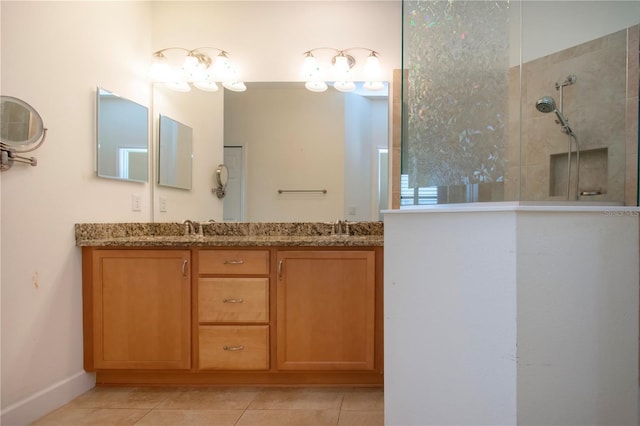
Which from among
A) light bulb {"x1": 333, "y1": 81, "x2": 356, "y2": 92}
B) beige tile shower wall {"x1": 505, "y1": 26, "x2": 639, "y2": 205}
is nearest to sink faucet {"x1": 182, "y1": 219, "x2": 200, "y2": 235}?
light bulb {"x1": 333, "y1": 81, "x2": 356, "y2": 92}

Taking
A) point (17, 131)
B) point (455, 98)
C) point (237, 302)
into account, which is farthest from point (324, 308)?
point (17, 131)

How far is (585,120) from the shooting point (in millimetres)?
1431

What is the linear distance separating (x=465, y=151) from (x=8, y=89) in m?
1.85

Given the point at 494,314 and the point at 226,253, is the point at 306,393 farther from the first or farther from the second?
the point at 494,314

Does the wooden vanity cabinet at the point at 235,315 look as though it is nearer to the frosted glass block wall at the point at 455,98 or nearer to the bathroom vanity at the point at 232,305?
the bathroom vanity at the point at 232,305

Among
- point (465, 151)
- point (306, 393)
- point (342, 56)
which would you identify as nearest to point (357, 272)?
point (306, 393)

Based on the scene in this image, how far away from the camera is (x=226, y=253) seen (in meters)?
2.02

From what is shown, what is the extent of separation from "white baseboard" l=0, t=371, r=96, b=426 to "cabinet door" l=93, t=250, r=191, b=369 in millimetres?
122

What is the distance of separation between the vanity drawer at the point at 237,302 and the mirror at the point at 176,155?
91cm

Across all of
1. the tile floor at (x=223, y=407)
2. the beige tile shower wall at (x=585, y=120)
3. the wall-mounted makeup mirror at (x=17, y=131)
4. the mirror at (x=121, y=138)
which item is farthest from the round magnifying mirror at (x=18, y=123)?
the beige tile shower wall at (x=585, y=120)

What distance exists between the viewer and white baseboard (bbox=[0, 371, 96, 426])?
5.30 ft

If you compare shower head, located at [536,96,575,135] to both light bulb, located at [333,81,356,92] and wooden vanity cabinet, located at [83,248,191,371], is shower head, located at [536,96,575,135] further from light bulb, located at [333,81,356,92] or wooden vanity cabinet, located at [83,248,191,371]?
wooden vanity cabinet, located at [83,248,191,371]

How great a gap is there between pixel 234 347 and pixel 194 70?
178cm

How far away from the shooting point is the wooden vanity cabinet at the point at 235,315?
2.00m
